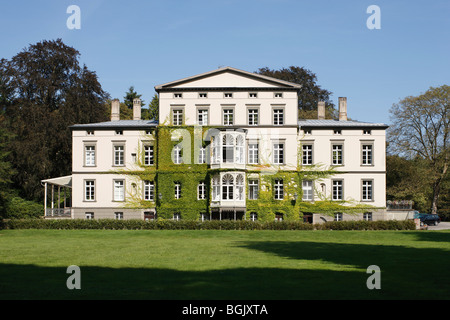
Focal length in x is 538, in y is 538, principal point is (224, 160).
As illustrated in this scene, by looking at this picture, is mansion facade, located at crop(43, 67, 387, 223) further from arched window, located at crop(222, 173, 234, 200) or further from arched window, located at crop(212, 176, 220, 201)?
arched window, located at crop(222, 173, 234, 200)

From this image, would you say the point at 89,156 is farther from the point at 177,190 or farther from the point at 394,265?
the point at 394,265

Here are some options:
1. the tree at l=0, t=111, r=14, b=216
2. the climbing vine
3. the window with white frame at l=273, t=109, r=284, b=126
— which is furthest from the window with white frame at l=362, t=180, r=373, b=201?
the tree at l=0, t=111, r=14, b=216

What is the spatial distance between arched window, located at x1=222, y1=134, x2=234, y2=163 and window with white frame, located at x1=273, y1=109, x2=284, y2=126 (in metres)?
4.31

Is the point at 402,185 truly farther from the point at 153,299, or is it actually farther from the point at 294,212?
the point at 153,299

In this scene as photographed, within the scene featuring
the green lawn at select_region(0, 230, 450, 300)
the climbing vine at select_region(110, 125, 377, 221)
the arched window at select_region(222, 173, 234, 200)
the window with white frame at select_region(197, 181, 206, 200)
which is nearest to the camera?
the green lawn at select_region(0, 230, 450, 300)

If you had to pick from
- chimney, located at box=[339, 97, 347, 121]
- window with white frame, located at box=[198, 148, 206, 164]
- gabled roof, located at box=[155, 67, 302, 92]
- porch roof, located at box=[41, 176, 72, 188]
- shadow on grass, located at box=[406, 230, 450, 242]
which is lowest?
shadow on grass, located at box=[406, 230, 450, 242]

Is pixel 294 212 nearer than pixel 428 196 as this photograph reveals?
Yes

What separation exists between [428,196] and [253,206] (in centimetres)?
3181

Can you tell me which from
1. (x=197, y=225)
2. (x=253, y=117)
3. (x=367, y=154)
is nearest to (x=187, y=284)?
(x=197, y=225)

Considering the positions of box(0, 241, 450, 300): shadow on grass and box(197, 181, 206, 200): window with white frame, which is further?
box(197, 181, 206, 200): window with white frame

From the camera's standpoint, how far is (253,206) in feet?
A: 150

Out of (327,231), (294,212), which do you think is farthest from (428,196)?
(327,231)

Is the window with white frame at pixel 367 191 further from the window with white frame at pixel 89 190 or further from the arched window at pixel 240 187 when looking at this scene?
the window with white frame at pixel 89 190

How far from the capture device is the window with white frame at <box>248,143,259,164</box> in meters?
46.1
